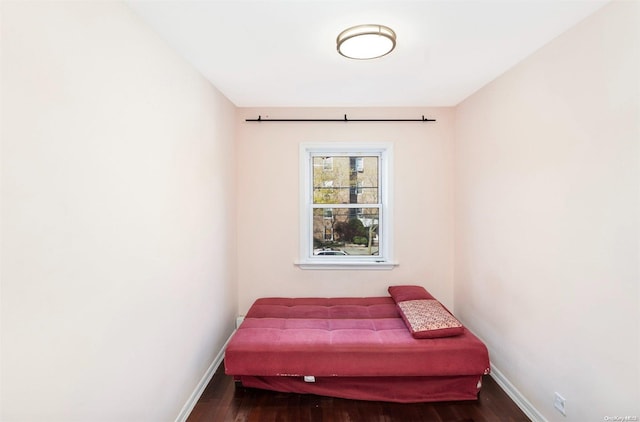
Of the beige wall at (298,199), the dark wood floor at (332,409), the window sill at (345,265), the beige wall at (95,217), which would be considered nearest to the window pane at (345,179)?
the beige wall at (298,199)

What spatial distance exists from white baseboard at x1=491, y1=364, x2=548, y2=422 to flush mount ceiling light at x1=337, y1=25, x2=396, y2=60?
2.59 metres

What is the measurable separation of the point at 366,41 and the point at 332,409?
8.18 ft

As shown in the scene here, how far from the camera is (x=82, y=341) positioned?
1.21 m

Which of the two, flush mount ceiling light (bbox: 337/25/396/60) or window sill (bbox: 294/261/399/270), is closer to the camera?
flush mount ceiling light (bbox: 337/25/396/60)

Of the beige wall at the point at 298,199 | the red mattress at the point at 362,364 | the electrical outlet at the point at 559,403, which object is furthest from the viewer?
the beige wall at the point at 298,199

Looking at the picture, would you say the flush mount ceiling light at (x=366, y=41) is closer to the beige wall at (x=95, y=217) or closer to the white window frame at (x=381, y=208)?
the beige wall at (x=95, y=217)

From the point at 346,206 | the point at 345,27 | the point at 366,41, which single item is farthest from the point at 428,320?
the point at 345,27

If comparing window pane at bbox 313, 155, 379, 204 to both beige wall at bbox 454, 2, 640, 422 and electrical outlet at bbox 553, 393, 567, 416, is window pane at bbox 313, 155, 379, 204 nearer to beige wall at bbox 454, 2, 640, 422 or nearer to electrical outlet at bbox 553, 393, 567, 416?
beige wall at bbox 454, 2, 640, 422

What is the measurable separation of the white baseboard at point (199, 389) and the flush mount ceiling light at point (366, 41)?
2616 mm

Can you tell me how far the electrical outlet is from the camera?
1.80m

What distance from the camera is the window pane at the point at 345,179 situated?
11.4 ft

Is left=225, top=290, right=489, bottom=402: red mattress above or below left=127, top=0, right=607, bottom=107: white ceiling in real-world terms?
below

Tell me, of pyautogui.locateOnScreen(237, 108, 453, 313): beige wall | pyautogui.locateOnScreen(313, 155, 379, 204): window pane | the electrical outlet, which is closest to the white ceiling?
pyautogui.locateOnScreen(237, 108, 453, 313): beige wall

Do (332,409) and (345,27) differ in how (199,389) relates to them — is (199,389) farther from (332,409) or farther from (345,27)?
(345,27)
